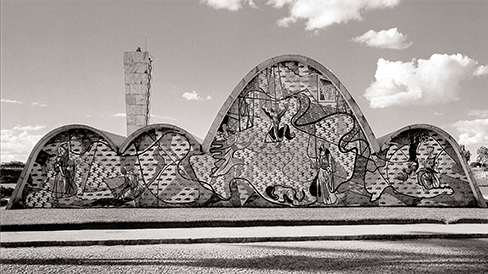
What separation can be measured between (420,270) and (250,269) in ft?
7.38

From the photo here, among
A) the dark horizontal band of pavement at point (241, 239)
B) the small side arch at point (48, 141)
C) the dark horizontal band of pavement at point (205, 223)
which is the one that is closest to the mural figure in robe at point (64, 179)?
the small side arch at point (48, 141)

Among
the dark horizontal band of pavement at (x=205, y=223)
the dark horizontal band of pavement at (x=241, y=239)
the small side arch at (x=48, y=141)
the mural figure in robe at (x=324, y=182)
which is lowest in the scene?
the dark horizontal band of pavement at (x=205, y=223)

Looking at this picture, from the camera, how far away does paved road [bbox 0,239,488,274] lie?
6281mm

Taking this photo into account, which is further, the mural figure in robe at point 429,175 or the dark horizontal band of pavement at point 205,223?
the mural figure in robe at point 429,175

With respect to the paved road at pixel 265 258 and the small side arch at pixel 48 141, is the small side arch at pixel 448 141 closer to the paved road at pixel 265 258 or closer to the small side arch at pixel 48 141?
the paved road at pixel 265 258

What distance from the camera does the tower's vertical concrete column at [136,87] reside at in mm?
20906

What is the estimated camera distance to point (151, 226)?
10.4 m

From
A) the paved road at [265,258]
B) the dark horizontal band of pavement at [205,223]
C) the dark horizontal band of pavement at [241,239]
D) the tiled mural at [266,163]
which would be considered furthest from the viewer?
the tiled mural at [266,163]

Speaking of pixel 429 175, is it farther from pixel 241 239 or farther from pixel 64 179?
pixel 64 179

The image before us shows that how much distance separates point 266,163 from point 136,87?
881cm

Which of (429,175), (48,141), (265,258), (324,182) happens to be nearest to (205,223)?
(265,258)

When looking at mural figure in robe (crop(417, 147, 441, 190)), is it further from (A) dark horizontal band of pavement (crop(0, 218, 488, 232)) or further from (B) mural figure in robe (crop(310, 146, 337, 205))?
(A) dark horizontal band of pavement (crop(0, 218, 488, 232))

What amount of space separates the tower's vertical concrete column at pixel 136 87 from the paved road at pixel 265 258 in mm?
13231

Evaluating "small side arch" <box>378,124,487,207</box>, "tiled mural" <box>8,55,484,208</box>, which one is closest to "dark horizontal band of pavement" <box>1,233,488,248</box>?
"tiled mural" <box>8,55,484,208</box>
